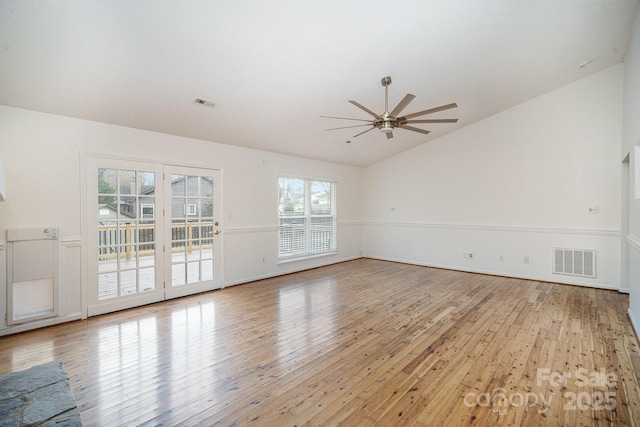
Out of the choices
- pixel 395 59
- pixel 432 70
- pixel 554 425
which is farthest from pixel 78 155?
pixel 554 425

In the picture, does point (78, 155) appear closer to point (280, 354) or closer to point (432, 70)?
point (280, 354)

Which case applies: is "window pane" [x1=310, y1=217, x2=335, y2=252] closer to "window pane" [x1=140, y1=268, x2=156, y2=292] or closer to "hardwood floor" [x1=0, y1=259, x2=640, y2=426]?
"hardwood floor" [x1=0, y1=259, x2=640, y2=426]

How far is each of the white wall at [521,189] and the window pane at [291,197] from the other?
2408 millimetres

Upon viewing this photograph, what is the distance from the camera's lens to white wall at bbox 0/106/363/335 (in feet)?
10.6

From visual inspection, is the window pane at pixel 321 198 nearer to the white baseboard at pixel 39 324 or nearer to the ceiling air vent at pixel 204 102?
the ceiling air vent at pixel 204 102

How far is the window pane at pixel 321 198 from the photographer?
6766 millimetres

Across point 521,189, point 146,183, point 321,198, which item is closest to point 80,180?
point 146,183

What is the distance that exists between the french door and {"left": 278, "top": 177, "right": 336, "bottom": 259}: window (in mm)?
1566

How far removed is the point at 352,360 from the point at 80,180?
3849 mm

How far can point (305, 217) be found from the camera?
6.59 meters

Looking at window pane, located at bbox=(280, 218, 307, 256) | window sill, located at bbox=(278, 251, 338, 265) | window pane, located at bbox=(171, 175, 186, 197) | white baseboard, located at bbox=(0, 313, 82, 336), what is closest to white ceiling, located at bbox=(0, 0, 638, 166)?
window pane, located at bbox=(171, 175, 186, 197)

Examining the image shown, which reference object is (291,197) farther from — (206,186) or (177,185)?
(177,185)

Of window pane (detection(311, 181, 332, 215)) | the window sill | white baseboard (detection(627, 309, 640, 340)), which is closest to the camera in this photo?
white baseboard (detection(627, 309, 640, 340))

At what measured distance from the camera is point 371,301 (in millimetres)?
4273
